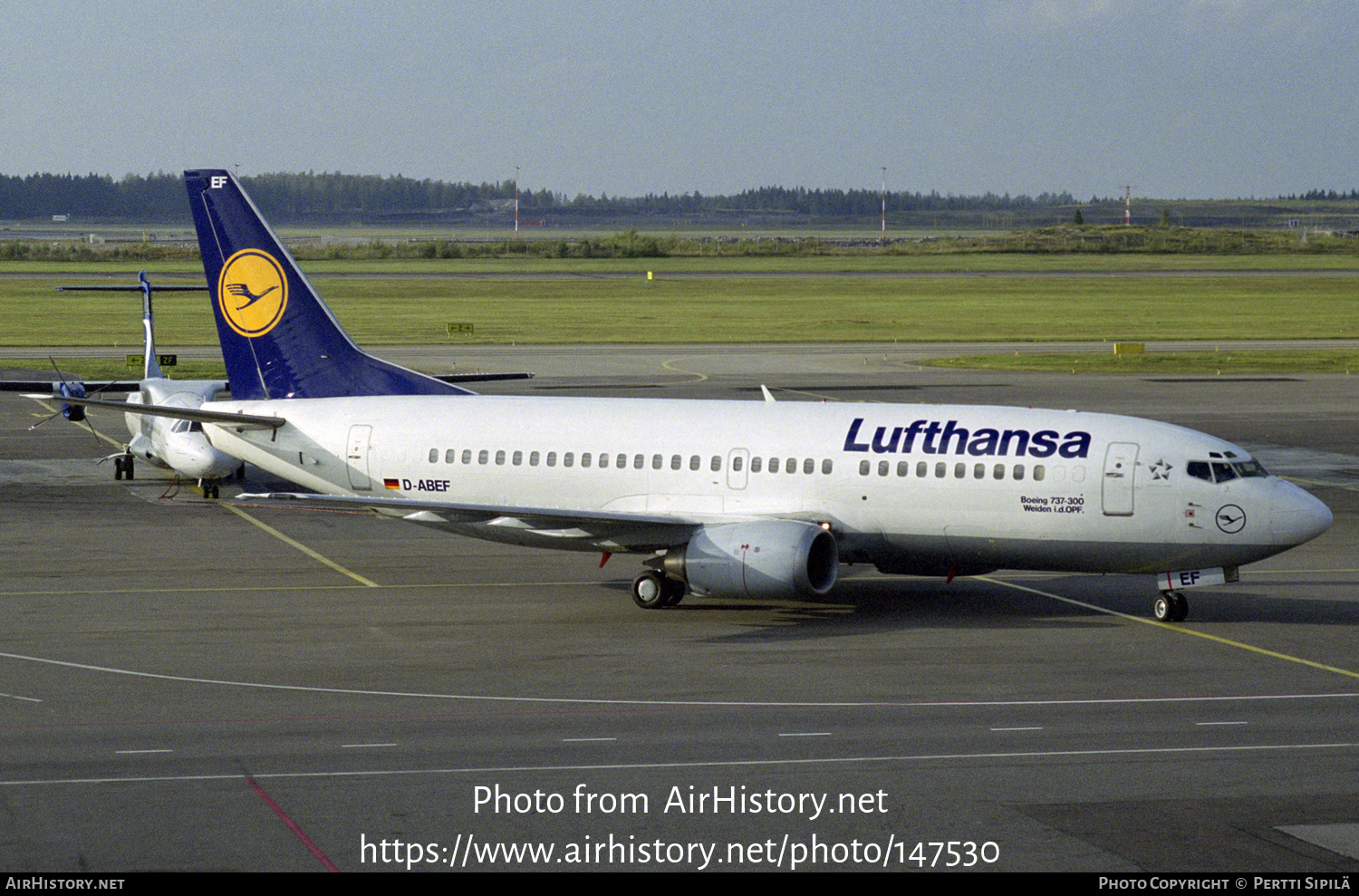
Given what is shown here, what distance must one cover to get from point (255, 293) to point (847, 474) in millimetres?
14918

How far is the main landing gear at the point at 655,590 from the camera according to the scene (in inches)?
1247

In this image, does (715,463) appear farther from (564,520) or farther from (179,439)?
(179,439)

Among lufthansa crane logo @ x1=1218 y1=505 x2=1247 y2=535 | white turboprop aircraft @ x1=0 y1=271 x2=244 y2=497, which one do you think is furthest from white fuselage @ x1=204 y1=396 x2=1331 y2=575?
white turboprop aircraft @ x1=0 y1=271 x2=244 y2=497

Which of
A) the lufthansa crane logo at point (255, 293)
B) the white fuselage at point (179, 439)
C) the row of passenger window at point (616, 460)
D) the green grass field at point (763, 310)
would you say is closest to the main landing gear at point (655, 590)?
the row of passenger window at point (616, 460)

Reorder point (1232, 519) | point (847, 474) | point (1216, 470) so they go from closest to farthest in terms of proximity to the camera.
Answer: point (1232, 519), point (1216, 470), point (847, 474)

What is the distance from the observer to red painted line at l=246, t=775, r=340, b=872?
17062mm

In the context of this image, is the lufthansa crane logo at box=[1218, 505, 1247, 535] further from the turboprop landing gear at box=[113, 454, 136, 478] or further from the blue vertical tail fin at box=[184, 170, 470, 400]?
the turboprop landing gear at box=[113, 454, 136, 478]

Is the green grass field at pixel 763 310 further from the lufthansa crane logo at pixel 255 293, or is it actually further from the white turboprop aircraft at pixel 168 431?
the lufthansa crane logo at pixel 255 293

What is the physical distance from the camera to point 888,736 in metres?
22.4

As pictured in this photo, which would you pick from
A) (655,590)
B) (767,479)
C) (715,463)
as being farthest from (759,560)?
(715,463)

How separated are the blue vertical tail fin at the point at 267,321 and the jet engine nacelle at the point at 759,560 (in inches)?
377

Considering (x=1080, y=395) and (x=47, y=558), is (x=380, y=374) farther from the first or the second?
(x=1080, y=395)

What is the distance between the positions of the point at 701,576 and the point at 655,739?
Result: 8.02 meters

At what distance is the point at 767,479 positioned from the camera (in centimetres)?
3191
